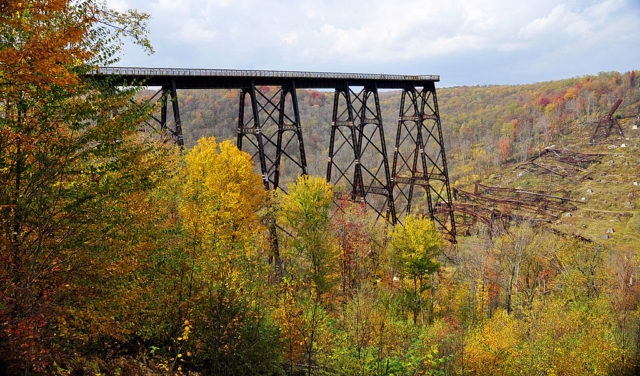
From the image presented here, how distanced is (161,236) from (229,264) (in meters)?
1.71

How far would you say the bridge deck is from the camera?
542 inches

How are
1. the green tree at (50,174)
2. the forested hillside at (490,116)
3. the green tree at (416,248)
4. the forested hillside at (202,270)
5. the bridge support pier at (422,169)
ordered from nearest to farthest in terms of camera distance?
the green tree at (50,174), the forested hillside at (202,270), the green tree at (416,248), the bridge support pier at (422,169), the forested hillside at (490,116)

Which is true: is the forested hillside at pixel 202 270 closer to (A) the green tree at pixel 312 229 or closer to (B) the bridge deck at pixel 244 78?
(A) the green tree at pixel 312 229

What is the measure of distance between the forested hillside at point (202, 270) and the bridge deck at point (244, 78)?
2.81m

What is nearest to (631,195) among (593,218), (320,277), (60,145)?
(593,218)

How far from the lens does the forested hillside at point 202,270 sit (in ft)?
15.6

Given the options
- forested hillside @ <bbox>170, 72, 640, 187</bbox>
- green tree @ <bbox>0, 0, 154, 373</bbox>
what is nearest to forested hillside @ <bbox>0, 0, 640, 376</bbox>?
green tree @ <bbox>0, 0, 154, 373</bbox>

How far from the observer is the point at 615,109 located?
72875mm

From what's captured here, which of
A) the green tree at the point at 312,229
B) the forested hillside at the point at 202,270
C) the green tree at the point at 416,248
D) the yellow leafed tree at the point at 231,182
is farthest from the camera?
the green tree at the point at 416,248

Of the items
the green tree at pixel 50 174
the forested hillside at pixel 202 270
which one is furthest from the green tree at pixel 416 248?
the green tree at pixel 50 174

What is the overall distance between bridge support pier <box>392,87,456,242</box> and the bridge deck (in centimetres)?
206

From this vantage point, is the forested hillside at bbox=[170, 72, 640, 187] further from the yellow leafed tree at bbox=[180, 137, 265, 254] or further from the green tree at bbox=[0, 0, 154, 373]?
the green tree at bbox=[0, 0, 154, 373]

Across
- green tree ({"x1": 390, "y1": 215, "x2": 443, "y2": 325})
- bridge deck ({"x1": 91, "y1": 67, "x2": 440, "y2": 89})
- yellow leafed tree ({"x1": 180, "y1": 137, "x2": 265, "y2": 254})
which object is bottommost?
green tree ({"x1": 390, "y1": 215, "x2": 443, "y2": 325})

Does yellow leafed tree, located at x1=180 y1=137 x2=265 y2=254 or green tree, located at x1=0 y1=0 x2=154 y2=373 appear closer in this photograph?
green tree, located at x1=0 y1=0 x2=154 y2=373
